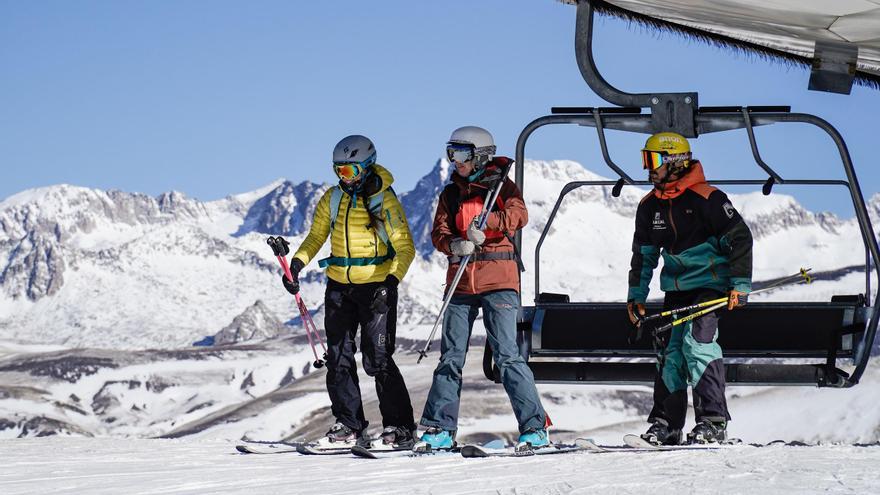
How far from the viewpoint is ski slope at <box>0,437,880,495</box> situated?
525 cm

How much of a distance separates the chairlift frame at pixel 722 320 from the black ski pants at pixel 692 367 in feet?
1.76

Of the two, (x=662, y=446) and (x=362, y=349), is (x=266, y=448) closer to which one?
(x=362, y=349)

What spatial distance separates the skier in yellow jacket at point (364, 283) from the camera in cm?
762

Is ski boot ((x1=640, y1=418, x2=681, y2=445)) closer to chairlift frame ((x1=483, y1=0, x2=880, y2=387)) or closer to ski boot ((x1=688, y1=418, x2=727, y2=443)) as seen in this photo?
ski boot ((x1=688, y1=418, x2=727, y2=443))

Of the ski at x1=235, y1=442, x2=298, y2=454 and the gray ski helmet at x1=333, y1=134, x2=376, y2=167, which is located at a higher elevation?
the gray ski helmet at x1=333, y1=134, x2=376, y2=167

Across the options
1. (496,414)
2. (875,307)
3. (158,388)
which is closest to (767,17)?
(875,307)

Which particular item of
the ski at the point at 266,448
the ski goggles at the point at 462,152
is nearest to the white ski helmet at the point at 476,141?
the ski goggles at the point at 462,152

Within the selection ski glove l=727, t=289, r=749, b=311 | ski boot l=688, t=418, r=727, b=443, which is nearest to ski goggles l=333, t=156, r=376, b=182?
ski glove l=727, t=289, r=749, b=311

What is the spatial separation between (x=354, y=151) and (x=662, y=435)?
8.37ft

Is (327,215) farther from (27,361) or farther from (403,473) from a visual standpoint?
(27,361)

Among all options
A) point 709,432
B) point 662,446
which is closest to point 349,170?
point 662,446

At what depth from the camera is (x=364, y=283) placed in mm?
7664

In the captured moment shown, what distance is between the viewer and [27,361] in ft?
633

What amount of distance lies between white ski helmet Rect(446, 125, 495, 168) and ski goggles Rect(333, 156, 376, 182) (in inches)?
25.4
